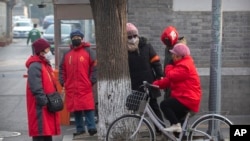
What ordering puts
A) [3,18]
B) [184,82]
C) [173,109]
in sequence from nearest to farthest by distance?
[184,82] < [173,109] < [3,18]

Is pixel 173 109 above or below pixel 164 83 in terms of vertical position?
below

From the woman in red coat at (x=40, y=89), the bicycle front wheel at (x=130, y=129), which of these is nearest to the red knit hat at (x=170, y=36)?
the bicycle front wheel at (x=130, y=129)

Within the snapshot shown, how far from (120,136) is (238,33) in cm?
388

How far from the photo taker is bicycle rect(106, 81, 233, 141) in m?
8.20

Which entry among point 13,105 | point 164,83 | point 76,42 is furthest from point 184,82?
point 13,105

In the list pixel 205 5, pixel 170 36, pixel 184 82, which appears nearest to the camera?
pixel 184 82

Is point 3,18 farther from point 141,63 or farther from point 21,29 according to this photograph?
point 141,63

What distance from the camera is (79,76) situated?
944 cm

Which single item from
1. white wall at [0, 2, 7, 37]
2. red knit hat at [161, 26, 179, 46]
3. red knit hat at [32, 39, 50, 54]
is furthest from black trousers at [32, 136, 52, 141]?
white wall at [0, 2, 7, 37]

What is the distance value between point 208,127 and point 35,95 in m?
2.26

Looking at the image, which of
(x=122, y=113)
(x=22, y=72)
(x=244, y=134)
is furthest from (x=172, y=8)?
(x=22, y=72)

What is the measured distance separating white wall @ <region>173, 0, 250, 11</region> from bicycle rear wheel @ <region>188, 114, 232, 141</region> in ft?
12.0

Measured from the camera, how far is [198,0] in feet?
37.8

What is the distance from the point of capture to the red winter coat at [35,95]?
777 centimetres
